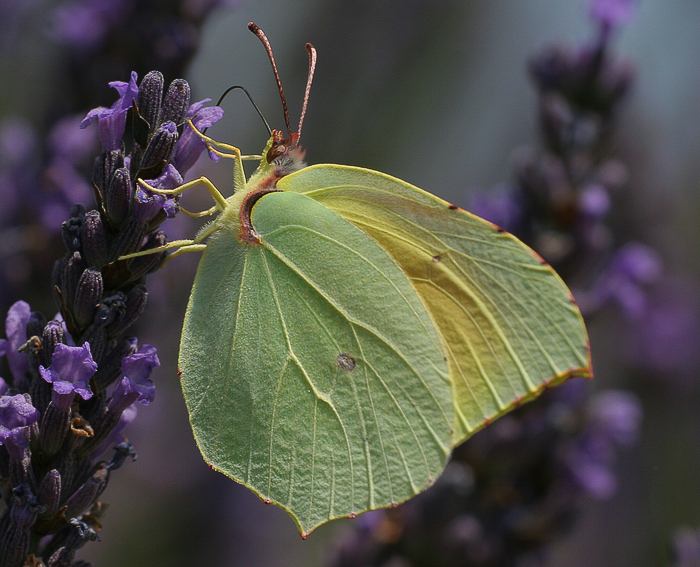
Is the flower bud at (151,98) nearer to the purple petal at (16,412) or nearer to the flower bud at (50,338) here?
the flower bud at (50,338)

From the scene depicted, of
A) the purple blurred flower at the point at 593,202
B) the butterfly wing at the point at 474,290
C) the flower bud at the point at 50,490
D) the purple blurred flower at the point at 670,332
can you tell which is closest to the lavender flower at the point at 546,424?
the purple blurred flower at the point at 593,202

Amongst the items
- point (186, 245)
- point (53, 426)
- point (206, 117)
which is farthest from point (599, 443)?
point (53, 426)

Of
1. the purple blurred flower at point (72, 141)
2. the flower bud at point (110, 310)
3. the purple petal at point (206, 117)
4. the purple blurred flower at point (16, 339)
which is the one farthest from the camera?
the purple blurred flower at point (72, 141)

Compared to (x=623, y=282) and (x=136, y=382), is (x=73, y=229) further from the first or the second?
(x=623, y=282)

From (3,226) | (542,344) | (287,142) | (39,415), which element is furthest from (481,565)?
(3,226)

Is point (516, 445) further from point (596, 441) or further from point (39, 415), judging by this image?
point (39, 415)

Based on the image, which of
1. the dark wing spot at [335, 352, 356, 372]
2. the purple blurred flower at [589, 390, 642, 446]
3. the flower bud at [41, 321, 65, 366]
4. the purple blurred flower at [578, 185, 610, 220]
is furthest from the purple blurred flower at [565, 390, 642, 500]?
the flower bud at [41, 321, 65, 366]

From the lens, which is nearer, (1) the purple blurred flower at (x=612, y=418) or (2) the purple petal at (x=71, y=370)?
(2) the purple petal at (x=71, y=370)
